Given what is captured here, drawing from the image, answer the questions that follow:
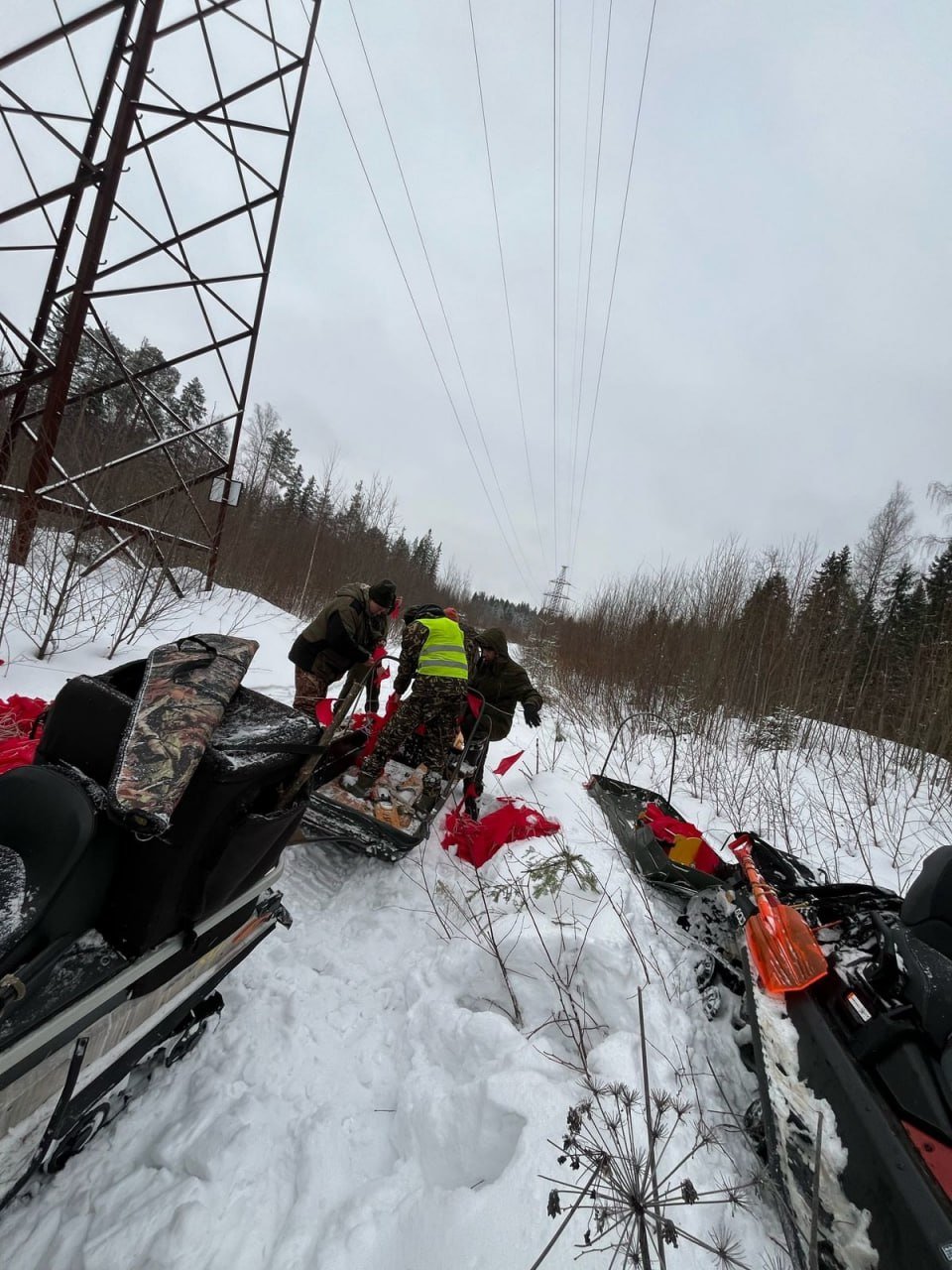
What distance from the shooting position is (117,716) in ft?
4.75

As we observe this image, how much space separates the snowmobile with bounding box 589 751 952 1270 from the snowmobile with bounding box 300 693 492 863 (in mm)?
2004

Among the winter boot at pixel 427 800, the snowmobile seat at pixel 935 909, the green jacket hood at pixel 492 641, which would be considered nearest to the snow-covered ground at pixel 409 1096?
the winter boot at pixel 427 800

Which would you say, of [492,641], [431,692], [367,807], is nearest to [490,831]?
[367,807]

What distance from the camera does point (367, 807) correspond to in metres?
3.67

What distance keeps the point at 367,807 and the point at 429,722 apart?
87 cm

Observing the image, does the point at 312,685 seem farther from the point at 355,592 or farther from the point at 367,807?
the point at 367,807

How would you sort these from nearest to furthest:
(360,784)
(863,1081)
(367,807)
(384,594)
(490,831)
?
(863,1081), (367,807), (490,831), (360,784), (384,594)

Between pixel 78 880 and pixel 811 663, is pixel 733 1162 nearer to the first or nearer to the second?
pixel 78 880

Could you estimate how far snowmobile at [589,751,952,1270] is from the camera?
50.0 inches

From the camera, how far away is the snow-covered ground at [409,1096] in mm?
1443

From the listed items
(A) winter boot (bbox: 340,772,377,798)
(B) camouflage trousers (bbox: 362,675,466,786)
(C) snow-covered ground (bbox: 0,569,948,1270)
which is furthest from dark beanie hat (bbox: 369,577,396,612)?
(C) snow-covered ground (bbox: 0,569,948,1270)

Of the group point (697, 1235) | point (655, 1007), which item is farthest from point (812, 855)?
point (697, 1235)

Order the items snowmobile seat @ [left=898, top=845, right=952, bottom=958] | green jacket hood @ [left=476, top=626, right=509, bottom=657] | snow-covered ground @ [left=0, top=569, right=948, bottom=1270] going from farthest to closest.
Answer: green jacket hood @ [left=476, top=626, right=509, bottom=657]
snowmobile seat @ [left=898, top=845, right=952, bottom=958]
snow-covered ground @ [left=0, top=569, right=948, bottom=1270]

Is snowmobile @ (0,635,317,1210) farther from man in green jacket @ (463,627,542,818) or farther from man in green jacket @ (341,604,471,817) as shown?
man in green jacket @ (463,627,542,818)
